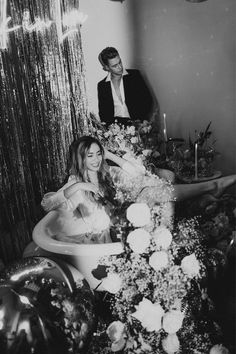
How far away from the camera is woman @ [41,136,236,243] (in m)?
2.09

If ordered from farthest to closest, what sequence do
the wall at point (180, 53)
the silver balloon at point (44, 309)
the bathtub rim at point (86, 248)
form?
1. the wall at point (180, 53)
2. the bathtub rim at point (86, 248)
3. the silver balloon at point (44, 309)

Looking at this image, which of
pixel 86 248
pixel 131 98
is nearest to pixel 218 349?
pixel 86 248

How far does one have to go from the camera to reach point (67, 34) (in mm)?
2193

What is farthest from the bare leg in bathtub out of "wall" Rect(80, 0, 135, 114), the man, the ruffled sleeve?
"wall" Rect(80, 0, 135, 114)

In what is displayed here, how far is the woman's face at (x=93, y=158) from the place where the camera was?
2.07m

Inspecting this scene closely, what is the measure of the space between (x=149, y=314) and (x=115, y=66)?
139 cm

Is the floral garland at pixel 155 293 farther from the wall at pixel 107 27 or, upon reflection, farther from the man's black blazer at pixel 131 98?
the wall at pixel 107 27

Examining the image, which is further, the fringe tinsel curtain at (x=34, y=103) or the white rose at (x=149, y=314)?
the fringe tinsel curtain at (x=34, y=103)

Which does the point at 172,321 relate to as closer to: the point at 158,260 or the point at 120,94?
the point at 158,260

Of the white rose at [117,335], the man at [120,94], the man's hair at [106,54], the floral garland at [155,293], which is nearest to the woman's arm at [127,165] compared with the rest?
the man at [120,94]

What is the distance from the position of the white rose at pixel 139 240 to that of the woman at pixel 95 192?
43cm

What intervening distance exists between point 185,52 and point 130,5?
437 mm

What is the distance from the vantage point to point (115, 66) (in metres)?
2.17

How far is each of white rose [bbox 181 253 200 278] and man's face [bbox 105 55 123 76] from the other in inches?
45.7
